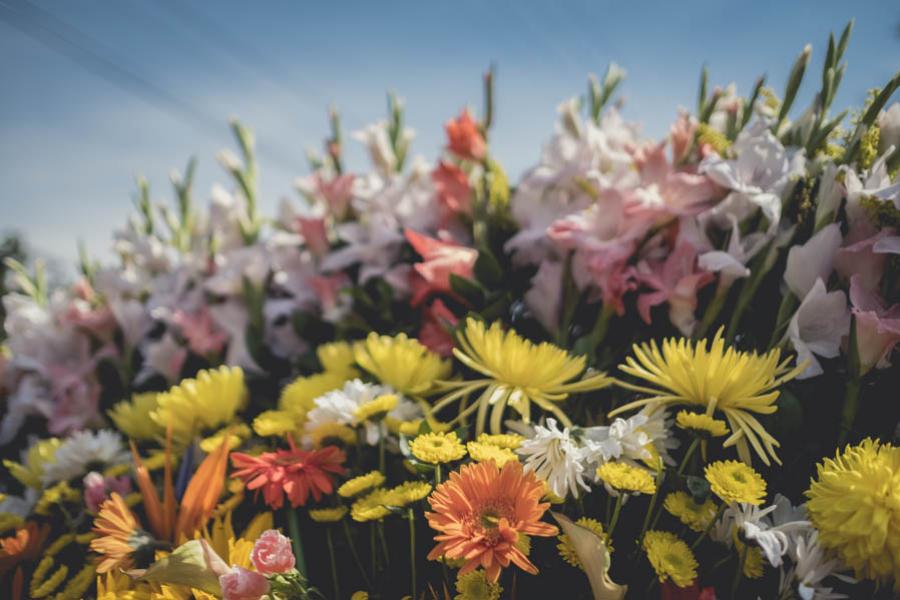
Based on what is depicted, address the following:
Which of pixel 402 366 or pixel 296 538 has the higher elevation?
pixel 402 366

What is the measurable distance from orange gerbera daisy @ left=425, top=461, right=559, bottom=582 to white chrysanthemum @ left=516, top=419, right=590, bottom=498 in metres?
0.03

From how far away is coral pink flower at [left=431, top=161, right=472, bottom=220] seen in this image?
0.86 meters

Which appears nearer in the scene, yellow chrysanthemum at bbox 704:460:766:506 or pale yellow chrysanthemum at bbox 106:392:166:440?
yellow chrysanthemum at bbox 704:460:766:506

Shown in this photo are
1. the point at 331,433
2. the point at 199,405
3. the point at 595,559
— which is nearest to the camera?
the point at 595,559

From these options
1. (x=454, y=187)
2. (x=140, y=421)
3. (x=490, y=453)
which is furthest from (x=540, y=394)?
(x=140, y=421)

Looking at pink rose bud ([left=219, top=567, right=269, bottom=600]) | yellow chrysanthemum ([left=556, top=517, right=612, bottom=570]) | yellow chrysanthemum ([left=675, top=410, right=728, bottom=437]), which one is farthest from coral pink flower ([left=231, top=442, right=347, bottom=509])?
yellow chrysanthemum ([left=675, top=410, right=728, bottom=437])

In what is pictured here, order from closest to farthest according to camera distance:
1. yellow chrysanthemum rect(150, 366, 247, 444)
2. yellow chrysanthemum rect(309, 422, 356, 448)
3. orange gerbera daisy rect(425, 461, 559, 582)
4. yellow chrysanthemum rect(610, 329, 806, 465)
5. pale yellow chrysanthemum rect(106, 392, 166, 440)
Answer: orange gerbera daisy rect(425, 461, 559, 582)
yellow chrysanthemum rect(610, 329, 806, 465)
yellow chrysanthemum rect(309, 422, 356, 448)
yellow chrysanthemum rect(150, 366, 247, 444)
pale yellow chrysanthemum rect(106, 392, 166, 440)

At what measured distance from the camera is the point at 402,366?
0.64m

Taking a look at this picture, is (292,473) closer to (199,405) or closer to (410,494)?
(410,494)

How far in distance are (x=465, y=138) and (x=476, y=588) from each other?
2.09ft

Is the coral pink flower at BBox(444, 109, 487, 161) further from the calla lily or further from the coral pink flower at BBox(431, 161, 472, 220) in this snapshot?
the calla lily

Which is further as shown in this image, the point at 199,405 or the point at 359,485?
the point at 199,405

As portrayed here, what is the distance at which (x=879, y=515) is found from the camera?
363 mm

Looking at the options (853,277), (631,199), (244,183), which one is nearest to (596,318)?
(631,199)
